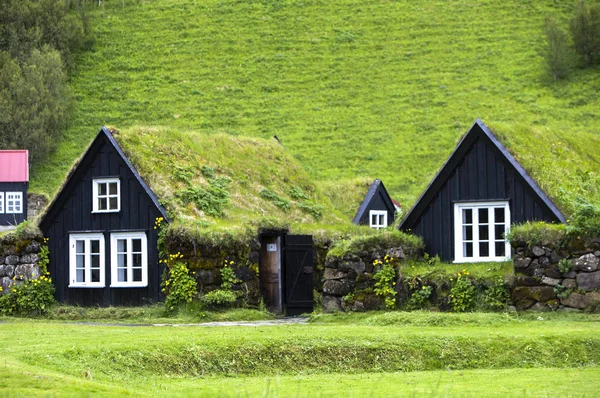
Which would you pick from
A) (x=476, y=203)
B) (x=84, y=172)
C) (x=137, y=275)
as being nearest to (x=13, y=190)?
(x=84, y=172)

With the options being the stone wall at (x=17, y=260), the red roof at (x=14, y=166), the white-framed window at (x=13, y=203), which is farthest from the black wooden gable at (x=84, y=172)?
the white-framed window at (x=13, y=203)

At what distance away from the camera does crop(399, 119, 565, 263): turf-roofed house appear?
29047 mm

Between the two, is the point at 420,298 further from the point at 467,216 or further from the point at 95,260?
the point at 95,260

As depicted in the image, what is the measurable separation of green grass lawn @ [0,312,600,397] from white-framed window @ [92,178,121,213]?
36.4ft

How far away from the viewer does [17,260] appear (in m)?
33.7

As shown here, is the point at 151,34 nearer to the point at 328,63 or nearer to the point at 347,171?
the point at 328,63

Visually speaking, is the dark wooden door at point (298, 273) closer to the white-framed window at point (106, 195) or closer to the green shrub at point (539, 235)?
the white-framed window at point (106, 195)

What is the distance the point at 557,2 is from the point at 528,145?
66573 mm

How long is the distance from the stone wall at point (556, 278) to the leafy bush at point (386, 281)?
342cm

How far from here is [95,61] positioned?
93562mm

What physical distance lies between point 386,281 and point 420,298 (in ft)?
3.52

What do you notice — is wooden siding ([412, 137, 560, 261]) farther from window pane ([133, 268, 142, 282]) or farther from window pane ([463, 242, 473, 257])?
window pane ([133, 268, 142, 282])

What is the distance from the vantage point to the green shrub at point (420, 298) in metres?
28.1

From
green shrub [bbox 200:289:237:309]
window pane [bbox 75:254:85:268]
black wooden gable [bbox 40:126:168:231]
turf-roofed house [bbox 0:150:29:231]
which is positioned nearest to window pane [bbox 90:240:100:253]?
window pane [bbox 75:254:85:268]
